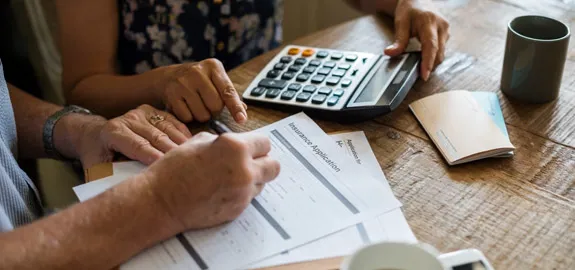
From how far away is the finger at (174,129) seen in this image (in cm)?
78

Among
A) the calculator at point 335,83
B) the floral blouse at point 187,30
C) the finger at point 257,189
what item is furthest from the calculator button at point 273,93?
the floral blouse at point 187,30

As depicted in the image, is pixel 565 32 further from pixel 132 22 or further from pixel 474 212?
pixel 132 22

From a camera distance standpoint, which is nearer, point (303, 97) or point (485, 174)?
point (485, 174)

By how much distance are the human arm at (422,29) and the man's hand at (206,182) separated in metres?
0.39

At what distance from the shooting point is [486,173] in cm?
74

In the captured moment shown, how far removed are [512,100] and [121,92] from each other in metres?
0.58

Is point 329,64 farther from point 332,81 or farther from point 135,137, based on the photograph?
point 135,137

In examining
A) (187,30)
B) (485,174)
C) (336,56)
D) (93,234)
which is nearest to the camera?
(93,234)

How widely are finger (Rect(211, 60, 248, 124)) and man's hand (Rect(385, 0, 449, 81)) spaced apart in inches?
10.1

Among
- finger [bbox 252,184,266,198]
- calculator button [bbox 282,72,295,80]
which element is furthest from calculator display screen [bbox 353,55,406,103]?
finger [bbox 252,184,266,198]

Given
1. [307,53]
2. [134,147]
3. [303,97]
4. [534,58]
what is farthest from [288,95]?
[534,58]

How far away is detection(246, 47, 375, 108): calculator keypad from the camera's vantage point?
33.5 inches

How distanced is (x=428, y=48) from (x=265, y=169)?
0.39m

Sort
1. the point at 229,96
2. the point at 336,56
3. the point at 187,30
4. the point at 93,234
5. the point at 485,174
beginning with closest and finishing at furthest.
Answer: the point at 93,234, the point at 485,174, the point at 229,96, the point at 336,56, the point at 187,30
